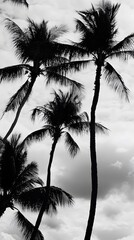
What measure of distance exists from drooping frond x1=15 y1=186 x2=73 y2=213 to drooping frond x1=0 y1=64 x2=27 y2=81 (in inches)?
277

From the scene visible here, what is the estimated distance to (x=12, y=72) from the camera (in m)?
19.8

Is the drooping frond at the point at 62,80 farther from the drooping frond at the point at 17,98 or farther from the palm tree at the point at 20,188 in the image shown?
the palm tree at the point at 20,188

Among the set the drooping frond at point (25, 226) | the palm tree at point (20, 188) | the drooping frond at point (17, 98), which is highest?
the drooping frond at point (17, 98)

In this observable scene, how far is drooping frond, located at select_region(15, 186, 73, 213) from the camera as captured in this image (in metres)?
20.9

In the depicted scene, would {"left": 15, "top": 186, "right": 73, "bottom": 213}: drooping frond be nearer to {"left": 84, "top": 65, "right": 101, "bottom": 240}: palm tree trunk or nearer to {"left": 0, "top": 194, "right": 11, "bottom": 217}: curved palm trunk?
{"left": 0, "top": 194, "right": 11, "bottom": 217}: curved palm trunk

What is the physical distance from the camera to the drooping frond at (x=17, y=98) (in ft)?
66.1

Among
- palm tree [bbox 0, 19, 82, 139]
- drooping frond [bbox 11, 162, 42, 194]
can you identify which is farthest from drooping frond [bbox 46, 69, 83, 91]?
drooping frond [bbox 11, 162, 42, 194]

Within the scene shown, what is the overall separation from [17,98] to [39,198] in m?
6.23

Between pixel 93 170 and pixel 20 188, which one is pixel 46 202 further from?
pixel 93 170

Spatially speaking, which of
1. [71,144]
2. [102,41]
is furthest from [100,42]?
[71,144]

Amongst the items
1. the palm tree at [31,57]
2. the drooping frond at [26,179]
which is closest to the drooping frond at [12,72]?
the palm tree at [31,57]

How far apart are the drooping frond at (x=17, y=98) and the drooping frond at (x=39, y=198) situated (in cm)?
532

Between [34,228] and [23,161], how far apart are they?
447 centimetres

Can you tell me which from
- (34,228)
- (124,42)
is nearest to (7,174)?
(34,228)
